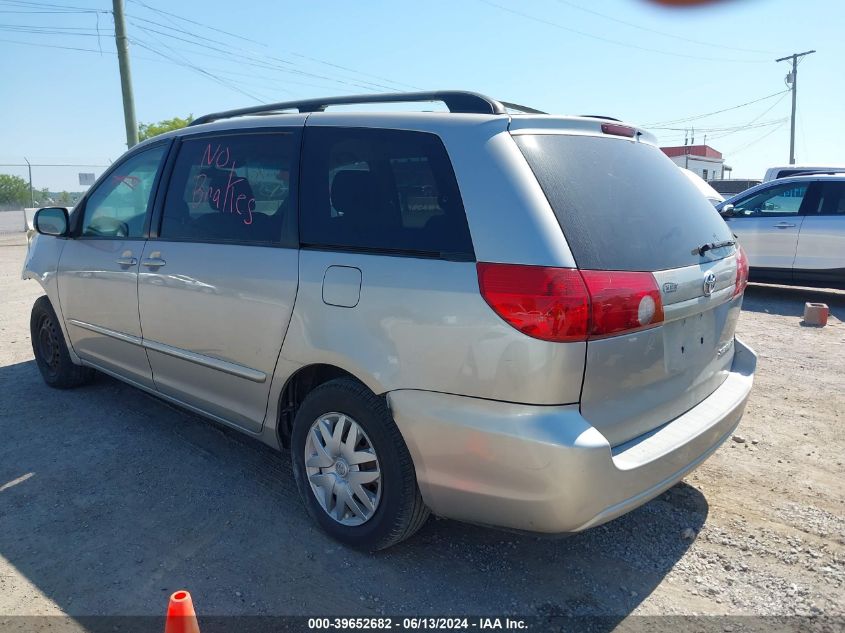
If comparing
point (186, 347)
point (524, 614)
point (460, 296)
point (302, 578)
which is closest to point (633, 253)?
point (460, 296)

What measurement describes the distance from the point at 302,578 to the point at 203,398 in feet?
4.27

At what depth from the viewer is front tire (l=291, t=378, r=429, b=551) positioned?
8.86 feet

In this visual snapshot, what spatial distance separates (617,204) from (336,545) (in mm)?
1949

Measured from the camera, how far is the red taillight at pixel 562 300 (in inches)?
89.7

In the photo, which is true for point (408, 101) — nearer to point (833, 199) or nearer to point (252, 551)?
point (252, 551)

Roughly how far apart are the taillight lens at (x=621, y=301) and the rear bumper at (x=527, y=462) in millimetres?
334

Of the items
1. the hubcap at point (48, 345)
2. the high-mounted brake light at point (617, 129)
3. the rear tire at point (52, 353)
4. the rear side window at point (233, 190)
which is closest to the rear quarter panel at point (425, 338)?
the rear side window at point (233, 190)

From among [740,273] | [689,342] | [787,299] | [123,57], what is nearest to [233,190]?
[689,342]

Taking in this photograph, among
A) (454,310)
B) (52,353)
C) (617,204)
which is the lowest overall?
(52,353)

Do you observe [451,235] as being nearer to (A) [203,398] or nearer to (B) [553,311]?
(B) [553,311]

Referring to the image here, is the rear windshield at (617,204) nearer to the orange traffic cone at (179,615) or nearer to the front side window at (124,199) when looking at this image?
the orange traffic cone at (179,615)

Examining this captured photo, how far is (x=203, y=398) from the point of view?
144 inches

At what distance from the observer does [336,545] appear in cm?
303

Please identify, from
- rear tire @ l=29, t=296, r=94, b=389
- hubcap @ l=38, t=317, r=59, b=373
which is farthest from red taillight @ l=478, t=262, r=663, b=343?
hubcap @ l=38, t=317, r=59, b=373
